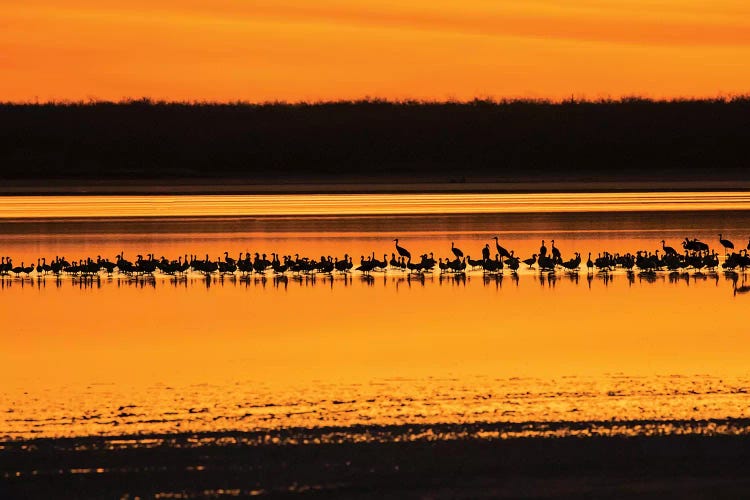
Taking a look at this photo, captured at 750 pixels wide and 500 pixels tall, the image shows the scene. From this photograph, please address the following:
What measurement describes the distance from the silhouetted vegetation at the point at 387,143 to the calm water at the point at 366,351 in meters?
50.2

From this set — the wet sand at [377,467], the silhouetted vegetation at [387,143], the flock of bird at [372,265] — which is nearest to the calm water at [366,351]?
the flock of bird at [372,265]

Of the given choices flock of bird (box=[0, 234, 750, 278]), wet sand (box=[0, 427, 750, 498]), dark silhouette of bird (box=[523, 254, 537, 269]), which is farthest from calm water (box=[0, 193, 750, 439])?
dark silhouette of bird (box=[523, 254, 537, 269])

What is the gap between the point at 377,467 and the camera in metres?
10.3

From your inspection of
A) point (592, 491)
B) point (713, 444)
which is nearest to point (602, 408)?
point (713, 444)

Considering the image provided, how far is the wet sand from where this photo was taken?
975cm

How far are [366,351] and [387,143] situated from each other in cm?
7470

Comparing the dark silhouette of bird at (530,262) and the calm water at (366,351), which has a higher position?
the dark silhouette of bird at (530,262)

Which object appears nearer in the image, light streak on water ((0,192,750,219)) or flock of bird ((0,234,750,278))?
flock of bird ((0,234,750,278))

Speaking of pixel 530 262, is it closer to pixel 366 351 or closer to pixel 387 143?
pixel 366 351

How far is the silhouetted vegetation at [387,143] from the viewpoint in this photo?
7938 cm

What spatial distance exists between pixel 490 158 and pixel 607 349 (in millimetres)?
71297

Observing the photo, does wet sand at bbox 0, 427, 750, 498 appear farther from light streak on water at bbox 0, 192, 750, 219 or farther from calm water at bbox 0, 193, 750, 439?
light streak on water at bbox 0, 192, 750, 219

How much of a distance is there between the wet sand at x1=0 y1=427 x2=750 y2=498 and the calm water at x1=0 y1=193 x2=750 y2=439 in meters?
0.64

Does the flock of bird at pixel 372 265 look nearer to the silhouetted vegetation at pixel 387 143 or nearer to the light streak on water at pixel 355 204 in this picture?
the light streak on water at pixel 355 204
